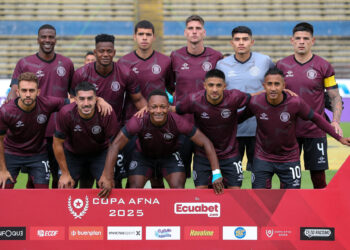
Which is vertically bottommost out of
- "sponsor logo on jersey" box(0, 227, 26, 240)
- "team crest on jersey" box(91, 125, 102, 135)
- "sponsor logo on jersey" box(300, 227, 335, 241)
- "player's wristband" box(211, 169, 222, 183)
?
"sponsor logo on jersey" box(300, 227, 335, 241)

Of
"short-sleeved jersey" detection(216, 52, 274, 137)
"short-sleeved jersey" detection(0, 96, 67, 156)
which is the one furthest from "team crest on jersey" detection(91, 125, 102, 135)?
"short-sleeved jersey" detection(216, 52, 274, 137)

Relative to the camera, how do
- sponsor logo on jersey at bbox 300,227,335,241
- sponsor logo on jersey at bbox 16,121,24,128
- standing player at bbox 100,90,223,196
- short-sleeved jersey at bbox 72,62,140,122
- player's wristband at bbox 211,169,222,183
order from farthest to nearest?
short-sleeved jersey at bbox 72,62,140,122, sponsor logo on jersey at bbox 16,121,24,128, standing player at bbox 100,90,223,196, player's wristband at bbox 211,169,222,183, sponsor logo on jersey at bbox 300,227,335,241

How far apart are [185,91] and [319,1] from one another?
13496mm

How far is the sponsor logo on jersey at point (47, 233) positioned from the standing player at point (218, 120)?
67.3 inches

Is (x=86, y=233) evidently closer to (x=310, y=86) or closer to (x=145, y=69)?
(x=145, y=69)

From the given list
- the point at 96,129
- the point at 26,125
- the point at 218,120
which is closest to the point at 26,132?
the point at 26,125

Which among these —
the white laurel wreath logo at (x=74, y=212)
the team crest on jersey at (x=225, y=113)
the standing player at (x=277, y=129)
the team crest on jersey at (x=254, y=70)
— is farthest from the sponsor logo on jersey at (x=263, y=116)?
the white laurel wreath logo at (x=74, y=212)

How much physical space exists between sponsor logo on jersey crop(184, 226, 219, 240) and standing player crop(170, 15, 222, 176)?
157 centimetres

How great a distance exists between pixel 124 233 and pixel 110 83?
1876 mm

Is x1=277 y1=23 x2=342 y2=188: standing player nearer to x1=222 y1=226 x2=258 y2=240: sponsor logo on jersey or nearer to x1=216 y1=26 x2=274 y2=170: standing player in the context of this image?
x1=216 y1=26 x2=274 y2=170: standing player

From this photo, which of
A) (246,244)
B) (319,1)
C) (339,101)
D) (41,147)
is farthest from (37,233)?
(319,1)

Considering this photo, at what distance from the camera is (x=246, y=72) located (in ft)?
20.3

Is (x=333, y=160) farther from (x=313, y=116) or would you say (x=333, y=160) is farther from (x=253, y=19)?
(x=253, y=19)

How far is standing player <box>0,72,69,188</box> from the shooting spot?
566 cm
